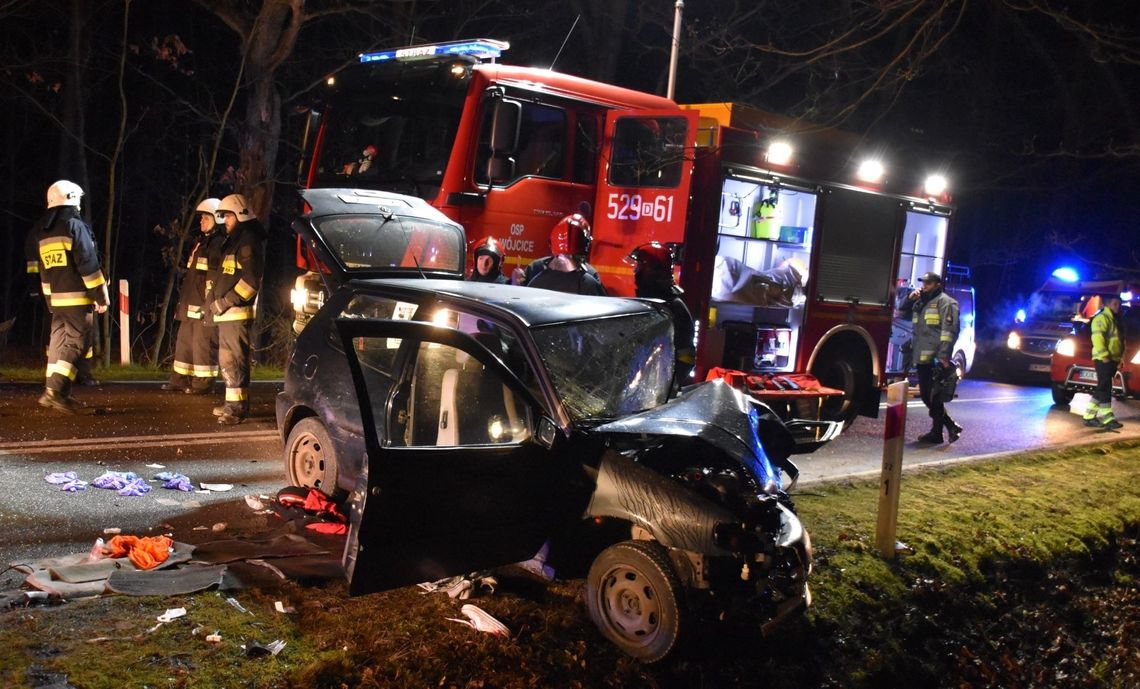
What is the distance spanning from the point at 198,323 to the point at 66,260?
53.7 inches

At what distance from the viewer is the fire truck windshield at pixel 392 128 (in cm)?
888

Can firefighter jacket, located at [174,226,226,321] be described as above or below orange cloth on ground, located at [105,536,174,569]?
above

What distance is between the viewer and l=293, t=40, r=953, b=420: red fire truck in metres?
8.84

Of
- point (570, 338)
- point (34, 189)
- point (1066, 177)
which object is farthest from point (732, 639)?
point (1066, 177)

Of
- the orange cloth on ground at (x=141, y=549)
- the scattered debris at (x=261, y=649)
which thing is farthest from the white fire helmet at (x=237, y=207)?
the scattered debris at (x=261, y=649)

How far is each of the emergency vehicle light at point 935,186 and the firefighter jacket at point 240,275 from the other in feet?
25.6

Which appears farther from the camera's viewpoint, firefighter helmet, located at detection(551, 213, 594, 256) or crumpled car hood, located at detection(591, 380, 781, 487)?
firefighter helmet, located at detection(551, 213, 594, 256)

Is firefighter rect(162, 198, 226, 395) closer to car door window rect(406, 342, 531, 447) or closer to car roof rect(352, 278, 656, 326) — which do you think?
car roof rect(352, 278, 656, 326)

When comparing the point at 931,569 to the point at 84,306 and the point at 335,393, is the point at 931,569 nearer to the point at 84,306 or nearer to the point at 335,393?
the point at 335,393

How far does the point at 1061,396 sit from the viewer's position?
15383 millimetres

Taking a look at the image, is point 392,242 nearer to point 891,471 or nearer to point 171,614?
point 171,614

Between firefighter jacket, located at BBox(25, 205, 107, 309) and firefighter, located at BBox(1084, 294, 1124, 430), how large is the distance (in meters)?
11.7

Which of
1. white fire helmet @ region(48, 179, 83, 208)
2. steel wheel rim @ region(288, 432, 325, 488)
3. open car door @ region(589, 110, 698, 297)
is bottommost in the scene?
steel wheel rim @ region(288, 432, 325, 488)

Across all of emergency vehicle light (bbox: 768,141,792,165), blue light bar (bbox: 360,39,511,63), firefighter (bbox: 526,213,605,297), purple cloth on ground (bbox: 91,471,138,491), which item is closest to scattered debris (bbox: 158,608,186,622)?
purple cloth on ground (bbox: 91,471,138,491)
